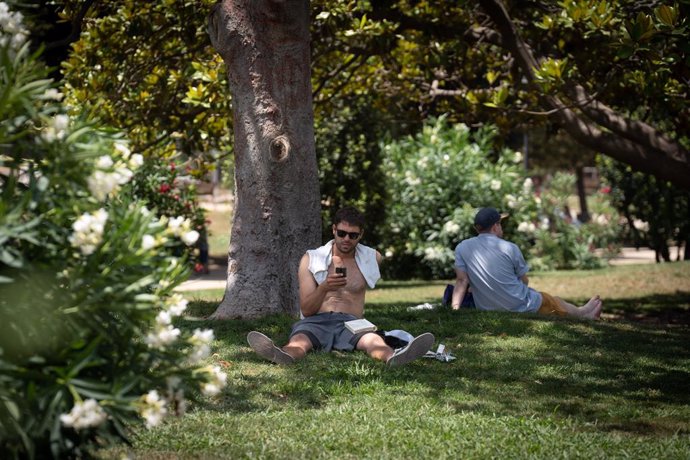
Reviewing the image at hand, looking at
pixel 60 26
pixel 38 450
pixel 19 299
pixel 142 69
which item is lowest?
pixel 38 450

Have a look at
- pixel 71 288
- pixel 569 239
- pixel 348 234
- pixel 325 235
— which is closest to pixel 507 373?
pixel 348 234

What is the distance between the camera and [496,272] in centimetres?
935

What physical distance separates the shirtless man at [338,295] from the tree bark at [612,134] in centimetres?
439

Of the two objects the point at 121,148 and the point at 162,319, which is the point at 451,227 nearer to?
the point at 121,148

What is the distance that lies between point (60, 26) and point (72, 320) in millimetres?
10872

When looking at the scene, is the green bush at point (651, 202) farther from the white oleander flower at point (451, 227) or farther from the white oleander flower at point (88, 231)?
the white oleander flower at point (88, 231)

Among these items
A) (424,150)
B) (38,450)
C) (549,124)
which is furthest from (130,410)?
(424,150)

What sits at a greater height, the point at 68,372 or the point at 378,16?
the point at 378,16

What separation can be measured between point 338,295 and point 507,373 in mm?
1394

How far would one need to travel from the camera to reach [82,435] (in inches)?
139

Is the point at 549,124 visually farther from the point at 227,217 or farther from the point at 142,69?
the point at 227,217

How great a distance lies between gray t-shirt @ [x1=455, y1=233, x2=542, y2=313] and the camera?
368 inches

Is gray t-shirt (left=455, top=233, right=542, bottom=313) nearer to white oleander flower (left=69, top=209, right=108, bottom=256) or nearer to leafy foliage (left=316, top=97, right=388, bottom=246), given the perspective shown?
white oleander flower (left=69, top=209, right=108, bottom=256)

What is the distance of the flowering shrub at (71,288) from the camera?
3402 millimetres
